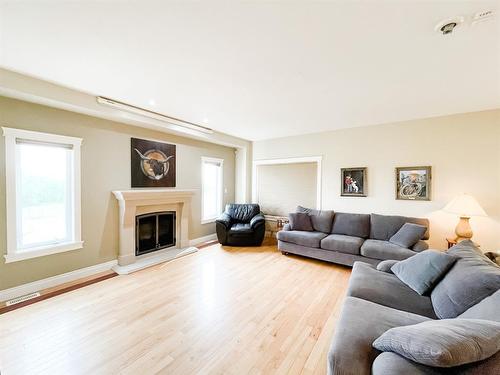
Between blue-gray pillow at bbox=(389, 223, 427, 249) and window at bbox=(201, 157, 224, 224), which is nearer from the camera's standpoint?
blue-gray pillow at bbox=(389, 223, 427, 249)

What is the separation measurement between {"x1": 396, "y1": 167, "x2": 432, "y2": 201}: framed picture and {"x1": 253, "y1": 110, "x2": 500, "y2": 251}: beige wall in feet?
0.31

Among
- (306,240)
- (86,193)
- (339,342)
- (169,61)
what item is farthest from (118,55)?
(306,240)

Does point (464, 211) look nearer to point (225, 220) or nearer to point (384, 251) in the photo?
point (384, 251)

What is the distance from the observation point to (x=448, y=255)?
6.05ft

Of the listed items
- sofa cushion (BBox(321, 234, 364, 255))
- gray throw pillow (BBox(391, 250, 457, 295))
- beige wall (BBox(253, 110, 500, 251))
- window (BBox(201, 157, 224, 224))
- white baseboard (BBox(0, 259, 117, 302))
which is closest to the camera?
gray throw pillow (BBox(391, 250, 457, 295))

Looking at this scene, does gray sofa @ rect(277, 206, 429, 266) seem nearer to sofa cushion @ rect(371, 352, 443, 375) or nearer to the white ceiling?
the white ceiling

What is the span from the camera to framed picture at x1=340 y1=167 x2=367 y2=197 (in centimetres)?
425

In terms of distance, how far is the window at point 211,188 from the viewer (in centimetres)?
513

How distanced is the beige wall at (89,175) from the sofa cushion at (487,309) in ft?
13.8

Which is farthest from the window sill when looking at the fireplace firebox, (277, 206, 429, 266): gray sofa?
(277, 206, 429, 266): gray sofa

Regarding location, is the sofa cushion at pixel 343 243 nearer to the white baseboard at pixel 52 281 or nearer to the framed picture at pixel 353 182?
the framed picture at pixel 353 182

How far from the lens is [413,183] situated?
378 centimetres

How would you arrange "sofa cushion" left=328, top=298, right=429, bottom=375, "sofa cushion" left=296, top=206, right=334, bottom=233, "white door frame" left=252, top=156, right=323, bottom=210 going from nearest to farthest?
"sofa cushion" left=328, top=298, right=429, bottom=375
"sofa cushion" left=296, top=206, right=334, bottom=233
"white door frame" left=252, top=156, right=323, bottom=210

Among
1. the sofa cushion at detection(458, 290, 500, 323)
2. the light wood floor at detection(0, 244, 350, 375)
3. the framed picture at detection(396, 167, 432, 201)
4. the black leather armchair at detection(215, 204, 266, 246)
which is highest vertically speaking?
the framed picture at detection(396, 167, 432, 201)
